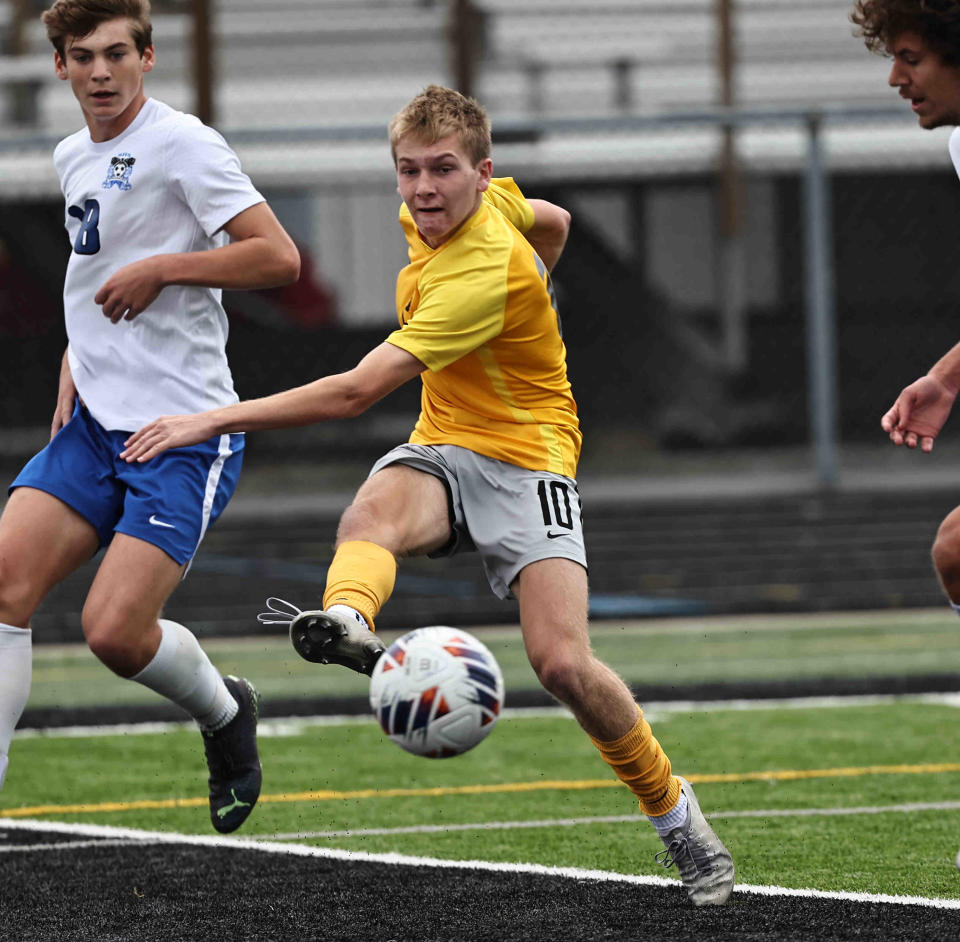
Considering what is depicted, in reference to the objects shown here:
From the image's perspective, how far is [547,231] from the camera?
17.0ft

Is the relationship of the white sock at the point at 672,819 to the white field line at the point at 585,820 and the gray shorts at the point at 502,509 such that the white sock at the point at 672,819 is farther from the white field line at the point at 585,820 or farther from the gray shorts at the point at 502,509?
the white field line at the point at 585,820

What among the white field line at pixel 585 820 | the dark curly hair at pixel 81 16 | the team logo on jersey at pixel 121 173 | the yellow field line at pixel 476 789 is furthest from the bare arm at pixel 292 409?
the yellow field line at pixel 476 789

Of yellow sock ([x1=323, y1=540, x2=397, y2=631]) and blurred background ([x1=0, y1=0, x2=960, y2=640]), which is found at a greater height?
yellow sock ([x1=323, y1=540, x2=397, y2=631])

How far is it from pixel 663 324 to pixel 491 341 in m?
10.2

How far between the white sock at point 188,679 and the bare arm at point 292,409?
2.83 feet

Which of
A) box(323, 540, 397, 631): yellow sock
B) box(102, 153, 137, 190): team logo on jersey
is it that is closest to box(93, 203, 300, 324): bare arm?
box(102, 153, 137, 190): team logo on jersey

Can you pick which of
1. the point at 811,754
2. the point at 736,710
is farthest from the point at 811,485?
the point at 811,754

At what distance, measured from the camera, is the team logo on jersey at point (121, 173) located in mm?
4934

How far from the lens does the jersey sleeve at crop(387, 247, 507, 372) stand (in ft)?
14.8

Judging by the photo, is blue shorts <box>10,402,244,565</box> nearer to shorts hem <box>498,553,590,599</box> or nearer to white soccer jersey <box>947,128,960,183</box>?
shorts hem <box>498,553,590,599</box>

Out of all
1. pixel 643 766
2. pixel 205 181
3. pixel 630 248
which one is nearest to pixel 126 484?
pixel 205 181

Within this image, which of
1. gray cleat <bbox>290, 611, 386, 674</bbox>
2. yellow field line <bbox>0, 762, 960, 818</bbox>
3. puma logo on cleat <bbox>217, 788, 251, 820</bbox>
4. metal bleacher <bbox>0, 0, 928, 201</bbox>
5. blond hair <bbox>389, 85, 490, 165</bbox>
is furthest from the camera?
metal bleacher <bbox>0, 0, 928, 201</bbox>

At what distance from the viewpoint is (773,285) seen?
15.0 metres

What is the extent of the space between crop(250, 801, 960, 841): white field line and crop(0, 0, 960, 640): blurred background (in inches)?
280
